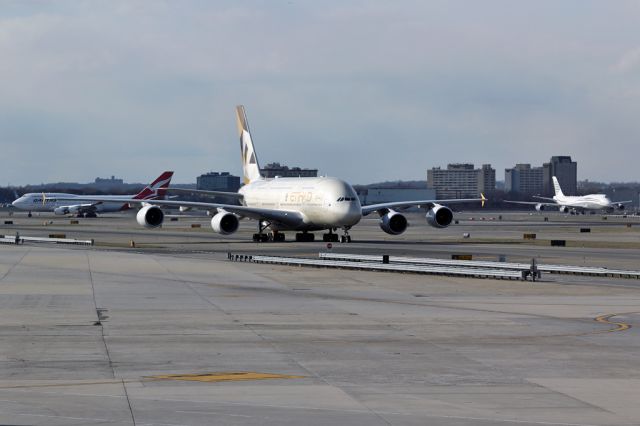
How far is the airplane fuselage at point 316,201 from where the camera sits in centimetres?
7312

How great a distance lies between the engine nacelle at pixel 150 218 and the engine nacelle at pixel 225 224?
4138mm

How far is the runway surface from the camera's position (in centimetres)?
1638

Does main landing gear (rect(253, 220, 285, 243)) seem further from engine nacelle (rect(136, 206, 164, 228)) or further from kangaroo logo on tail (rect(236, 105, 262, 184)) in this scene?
kangaroo logo on tail (rect(236, 105, 262, 184))

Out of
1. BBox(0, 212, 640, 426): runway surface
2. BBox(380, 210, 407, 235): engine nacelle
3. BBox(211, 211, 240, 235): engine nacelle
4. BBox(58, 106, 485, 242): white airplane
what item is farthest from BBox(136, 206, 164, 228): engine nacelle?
BBox(0, 212, 640, 426): runway surface

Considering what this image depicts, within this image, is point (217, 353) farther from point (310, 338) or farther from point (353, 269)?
point (353, 269)

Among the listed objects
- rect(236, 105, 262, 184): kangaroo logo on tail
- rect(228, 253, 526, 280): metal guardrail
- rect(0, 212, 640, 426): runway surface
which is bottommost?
rect(0, 212, 640, 426): runway surface

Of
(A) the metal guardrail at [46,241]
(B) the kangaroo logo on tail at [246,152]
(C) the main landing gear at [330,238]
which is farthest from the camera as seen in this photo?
(B) the kangaroo logo on tail at [246,152]

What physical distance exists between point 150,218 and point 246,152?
17013 millimetres

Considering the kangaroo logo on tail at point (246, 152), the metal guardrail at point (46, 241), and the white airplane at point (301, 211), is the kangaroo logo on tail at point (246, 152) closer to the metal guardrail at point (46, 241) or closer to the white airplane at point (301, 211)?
the white airplane at point (301, 211)

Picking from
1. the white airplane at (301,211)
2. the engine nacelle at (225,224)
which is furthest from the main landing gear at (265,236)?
the engine nacelle at (225,224)

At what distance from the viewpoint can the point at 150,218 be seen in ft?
258

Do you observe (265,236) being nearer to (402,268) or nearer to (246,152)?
(246,152)

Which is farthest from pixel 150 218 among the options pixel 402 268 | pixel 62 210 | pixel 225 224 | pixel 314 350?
pixel 62 210

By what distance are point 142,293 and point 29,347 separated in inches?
571
